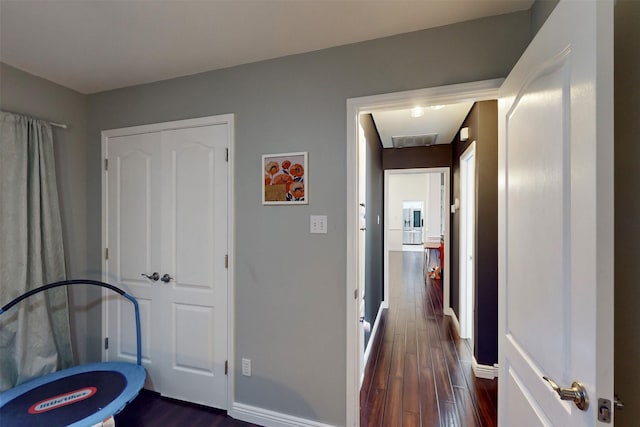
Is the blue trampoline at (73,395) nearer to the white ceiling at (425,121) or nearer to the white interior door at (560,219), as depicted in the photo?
the white interior door at (560,219)

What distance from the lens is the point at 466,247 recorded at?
10.7ft

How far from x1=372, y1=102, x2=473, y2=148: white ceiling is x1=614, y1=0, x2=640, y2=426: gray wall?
1942 mm

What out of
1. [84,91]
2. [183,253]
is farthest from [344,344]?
[84,91]

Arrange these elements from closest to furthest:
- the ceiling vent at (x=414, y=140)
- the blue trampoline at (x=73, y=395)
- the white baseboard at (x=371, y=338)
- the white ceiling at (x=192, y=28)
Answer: the white ceiling at (x=192, y=28) → the blue trampoline at (x=73, y=395) → the white baseboard at (x=371, y=338) → the ceiling vent at (x=414, y=140)

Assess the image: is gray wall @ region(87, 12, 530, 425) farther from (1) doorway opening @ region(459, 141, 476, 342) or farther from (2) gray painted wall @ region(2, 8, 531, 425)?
(1) doorway opening @ region(459, 141, 476, 342)

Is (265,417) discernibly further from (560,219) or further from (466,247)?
(466,247)

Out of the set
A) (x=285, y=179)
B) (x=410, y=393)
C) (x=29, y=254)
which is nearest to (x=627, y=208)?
(x=285, y=179)

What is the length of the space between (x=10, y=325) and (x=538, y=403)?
311 cm

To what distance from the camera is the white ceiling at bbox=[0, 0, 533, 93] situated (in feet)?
4.56

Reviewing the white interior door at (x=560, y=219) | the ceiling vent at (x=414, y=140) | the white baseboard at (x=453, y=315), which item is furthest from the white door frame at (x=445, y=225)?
the white interior door at (x=560, y=219)

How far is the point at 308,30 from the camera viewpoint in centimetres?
157

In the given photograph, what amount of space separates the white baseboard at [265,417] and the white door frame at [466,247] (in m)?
2.29

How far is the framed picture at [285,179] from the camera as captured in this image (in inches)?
70.9

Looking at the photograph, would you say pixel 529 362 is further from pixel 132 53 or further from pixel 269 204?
pixel 132 53
